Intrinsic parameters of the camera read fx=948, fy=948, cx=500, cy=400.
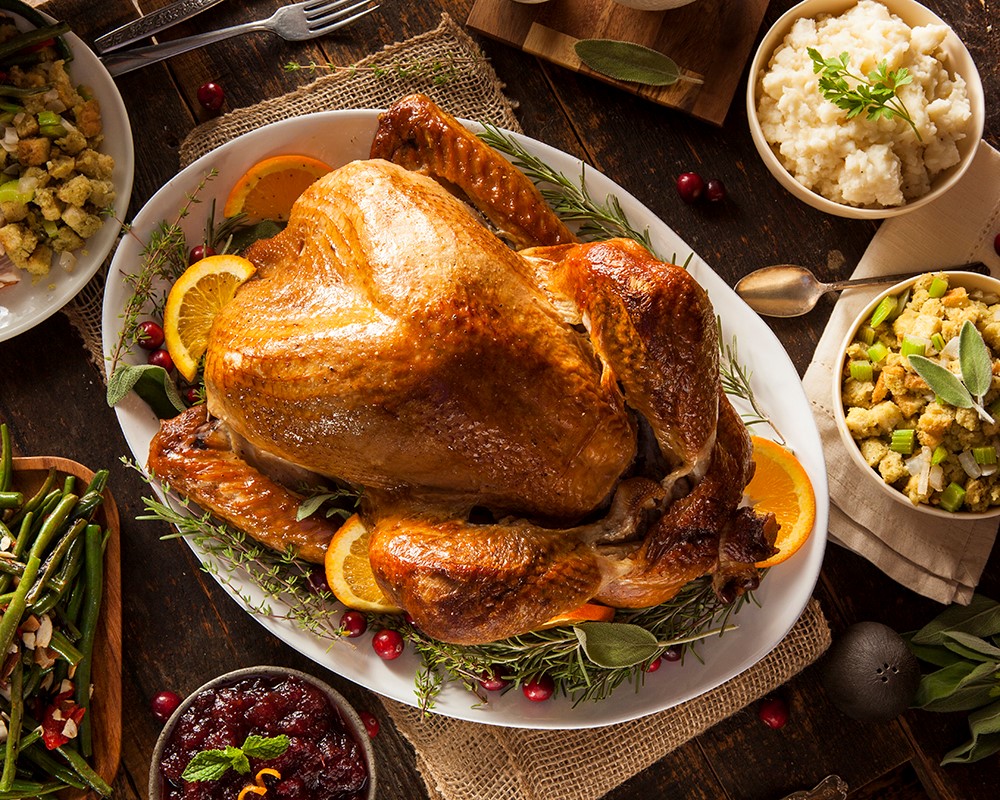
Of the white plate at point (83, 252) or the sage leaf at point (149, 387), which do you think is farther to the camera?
the white plate at point (83, 252)

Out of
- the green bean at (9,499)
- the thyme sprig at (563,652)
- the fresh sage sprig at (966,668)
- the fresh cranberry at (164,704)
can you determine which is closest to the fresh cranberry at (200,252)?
the green bean at (9,499)

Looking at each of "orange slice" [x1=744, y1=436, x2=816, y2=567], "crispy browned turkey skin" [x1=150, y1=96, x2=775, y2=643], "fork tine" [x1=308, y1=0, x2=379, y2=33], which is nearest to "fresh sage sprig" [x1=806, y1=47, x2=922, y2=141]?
"crispy browned turkey skin" [x1=150, y1=96, x2=775, y2=643]

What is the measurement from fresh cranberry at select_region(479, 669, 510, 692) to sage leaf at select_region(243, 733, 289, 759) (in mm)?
615

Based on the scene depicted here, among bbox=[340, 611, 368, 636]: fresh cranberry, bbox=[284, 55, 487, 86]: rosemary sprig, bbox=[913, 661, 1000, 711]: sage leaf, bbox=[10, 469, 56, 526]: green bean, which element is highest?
bbox=[284, 55, 487, 86]: rosemary sprig

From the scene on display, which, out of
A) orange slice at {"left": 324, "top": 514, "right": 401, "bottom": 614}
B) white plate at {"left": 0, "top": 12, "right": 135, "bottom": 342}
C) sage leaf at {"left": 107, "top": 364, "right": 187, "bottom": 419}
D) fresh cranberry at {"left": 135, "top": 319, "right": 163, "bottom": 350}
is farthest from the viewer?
white plate at {"left": 0, "top": 12, "right": 135, "bottom": 342}

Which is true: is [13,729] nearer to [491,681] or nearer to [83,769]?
[83,769]

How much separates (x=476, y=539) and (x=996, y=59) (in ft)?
8.12

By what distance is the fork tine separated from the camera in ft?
10.2

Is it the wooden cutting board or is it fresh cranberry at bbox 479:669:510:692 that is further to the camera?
the wooden cutting board

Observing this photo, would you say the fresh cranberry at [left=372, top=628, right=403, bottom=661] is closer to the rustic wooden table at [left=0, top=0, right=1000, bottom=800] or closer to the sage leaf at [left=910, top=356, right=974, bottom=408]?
the rustic wooden table at [left=0, top=0, right=1000, bottom=800]

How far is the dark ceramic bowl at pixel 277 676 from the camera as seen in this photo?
2920 mm

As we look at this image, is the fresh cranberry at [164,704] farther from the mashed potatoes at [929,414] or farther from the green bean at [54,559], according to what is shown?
the mashed potatoes at [929,414]

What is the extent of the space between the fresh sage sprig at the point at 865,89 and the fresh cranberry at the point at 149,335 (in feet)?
7.01

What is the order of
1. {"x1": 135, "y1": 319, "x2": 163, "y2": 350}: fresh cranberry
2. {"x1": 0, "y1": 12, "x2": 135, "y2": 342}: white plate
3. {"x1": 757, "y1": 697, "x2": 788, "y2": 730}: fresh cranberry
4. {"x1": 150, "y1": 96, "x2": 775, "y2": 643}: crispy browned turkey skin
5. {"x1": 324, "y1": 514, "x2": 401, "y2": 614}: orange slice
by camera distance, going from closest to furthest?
{"x1": 150, "y1": 96, "x2": 775, "y2": 643}: crispy browned turkey skin < {"x1": 324, "y1": 514, "x2": 401, "y2": 614}: orange slice < {"x1": 135, "y1": 319, "x2": 163, "y2": 350}: fresh cranberry < {"x1": 0, "y1": 12, "x2": 135, "y2": 342}: white plate < {"x1": 757, "y1": 697, "x2": 788, "y2": 730}: fresh cranberry
